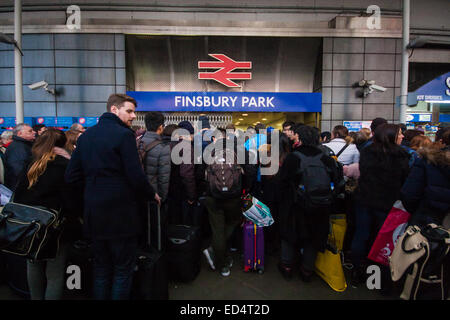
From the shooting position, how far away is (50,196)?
2035 mm

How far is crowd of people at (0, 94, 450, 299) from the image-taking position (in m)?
1.84

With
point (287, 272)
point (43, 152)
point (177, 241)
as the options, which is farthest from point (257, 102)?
point (43, 152)

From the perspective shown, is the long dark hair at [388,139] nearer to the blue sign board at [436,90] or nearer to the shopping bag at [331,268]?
the shopping bag at [331,268]

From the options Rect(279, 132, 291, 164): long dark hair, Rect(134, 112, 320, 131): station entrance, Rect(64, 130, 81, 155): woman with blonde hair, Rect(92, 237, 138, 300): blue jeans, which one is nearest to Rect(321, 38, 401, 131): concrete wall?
Rect(134, 112, 320, 131): station entrance

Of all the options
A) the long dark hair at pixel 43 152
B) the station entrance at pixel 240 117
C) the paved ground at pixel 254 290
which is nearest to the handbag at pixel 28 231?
the long dark hair at pixel 43 152

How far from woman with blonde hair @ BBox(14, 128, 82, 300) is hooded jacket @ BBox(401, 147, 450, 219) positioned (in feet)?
10.3

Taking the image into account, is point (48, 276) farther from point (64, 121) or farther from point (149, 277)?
point (64, 121)

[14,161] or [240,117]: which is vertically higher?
[240,117]

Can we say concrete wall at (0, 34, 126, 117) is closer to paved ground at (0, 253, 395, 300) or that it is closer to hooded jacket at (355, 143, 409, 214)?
paved ground at (0, 253, 395, 300)

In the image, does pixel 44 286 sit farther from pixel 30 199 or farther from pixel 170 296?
pixel 170 296

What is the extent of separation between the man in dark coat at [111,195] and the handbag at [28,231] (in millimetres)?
391

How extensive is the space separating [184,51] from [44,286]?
9191 mm

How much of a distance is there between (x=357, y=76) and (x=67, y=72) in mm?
11508

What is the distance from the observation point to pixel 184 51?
30.8ft
